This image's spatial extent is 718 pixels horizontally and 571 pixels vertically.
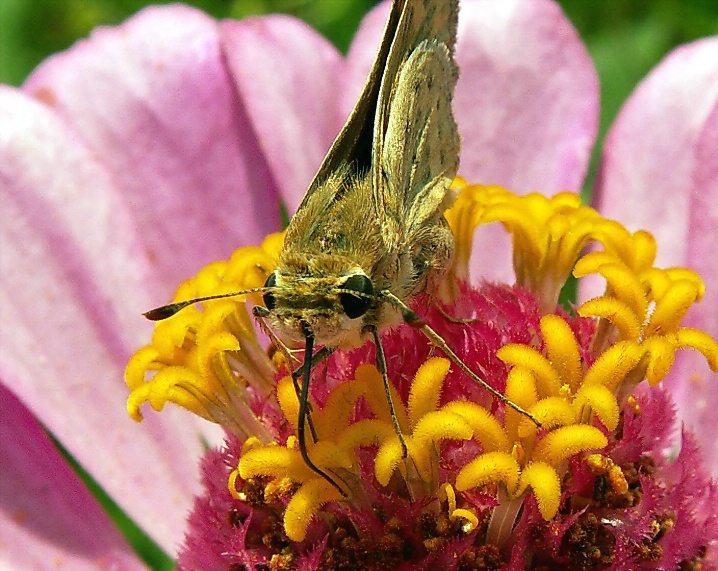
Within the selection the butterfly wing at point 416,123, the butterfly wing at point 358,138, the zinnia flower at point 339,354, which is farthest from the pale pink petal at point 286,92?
the butterfly wing at point 358,138

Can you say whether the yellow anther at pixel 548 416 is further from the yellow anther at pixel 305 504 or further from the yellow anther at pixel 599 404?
the yellow anther at pixel 305 504

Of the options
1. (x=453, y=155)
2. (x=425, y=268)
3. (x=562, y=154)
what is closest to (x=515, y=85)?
(x=562, y=154)

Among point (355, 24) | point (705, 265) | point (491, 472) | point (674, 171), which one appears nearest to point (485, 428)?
point (491, 472)

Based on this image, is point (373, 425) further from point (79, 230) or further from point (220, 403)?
point (79, 230)

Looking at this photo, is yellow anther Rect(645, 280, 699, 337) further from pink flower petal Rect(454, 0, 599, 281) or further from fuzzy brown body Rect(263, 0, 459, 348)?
pink flower petal Rect(454, 0, 599, 281)

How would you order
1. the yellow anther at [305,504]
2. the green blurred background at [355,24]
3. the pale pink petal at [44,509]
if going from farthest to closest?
the green blurred background at [355,24]
the pale pink petal at [44,509]
the yellow anther at [305,504]

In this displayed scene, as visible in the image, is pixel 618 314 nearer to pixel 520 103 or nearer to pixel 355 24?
pixel 520 103
